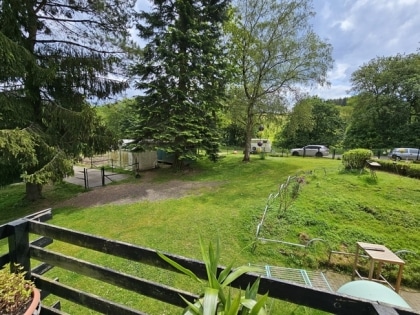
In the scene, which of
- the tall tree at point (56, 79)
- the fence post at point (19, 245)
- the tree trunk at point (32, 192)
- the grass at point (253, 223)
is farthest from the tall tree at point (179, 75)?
the fence post at point (19, 245)

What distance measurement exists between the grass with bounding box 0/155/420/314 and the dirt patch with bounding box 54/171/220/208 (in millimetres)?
632

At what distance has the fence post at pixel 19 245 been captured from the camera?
189 cm

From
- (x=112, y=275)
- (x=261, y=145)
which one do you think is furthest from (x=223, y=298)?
(x=261, y=145)

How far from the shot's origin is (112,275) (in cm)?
181

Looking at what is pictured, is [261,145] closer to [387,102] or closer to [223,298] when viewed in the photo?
[387,102]

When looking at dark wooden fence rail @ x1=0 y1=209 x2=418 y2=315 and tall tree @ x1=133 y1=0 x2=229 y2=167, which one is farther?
tall tree @ x1=133 y1=0 x2=229 y2=167

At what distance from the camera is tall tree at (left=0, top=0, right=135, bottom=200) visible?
6.87 metres

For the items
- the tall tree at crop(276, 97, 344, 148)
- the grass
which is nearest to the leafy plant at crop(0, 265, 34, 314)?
the grass

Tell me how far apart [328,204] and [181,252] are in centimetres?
495

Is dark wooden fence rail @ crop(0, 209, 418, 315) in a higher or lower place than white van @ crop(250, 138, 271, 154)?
lower

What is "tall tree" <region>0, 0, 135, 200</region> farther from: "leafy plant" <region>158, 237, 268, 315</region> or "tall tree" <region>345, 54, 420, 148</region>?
"tall tree" <region>345, 54, 420, 148</region>

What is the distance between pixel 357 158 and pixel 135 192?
10.2 meters

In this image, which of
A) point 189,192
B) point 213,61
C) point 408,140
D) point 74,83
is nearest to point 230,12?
point 213,61

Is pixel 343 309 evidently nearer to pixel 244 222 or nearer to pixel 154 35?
pixel 244 222
